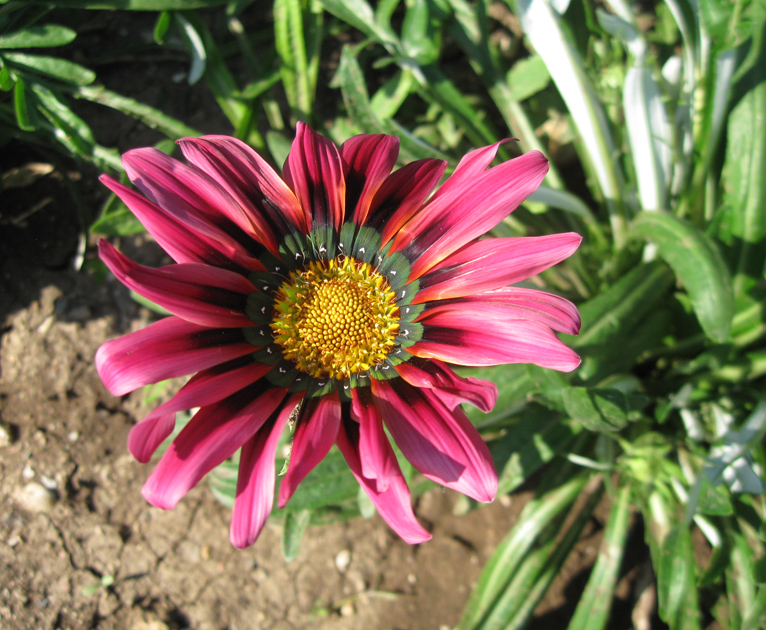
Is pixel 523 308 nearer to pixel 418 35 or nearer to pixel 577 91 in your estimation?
pixel 577 91

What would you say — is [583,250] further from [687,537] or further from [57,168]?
[57,168]

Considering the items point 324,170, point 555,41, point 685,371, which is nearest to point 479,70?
point 555,41

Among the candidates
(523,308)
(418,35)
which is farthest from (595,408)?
(418,35)

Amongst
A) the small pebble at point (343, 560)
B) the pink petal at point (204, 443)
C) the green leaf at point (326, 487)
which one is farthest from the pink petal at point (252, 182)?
the small pebble at point (343, 560)

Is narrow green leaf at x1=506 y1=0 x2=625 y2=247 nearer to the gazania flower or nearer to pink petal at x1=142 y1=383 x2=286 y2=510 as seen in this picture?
the gazania flower

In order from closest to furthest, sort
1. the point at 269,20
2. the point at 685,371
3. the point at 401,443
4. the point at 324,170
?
the point at 401,443
the point at 324,170
the point at 685,371
the point at 269,20
